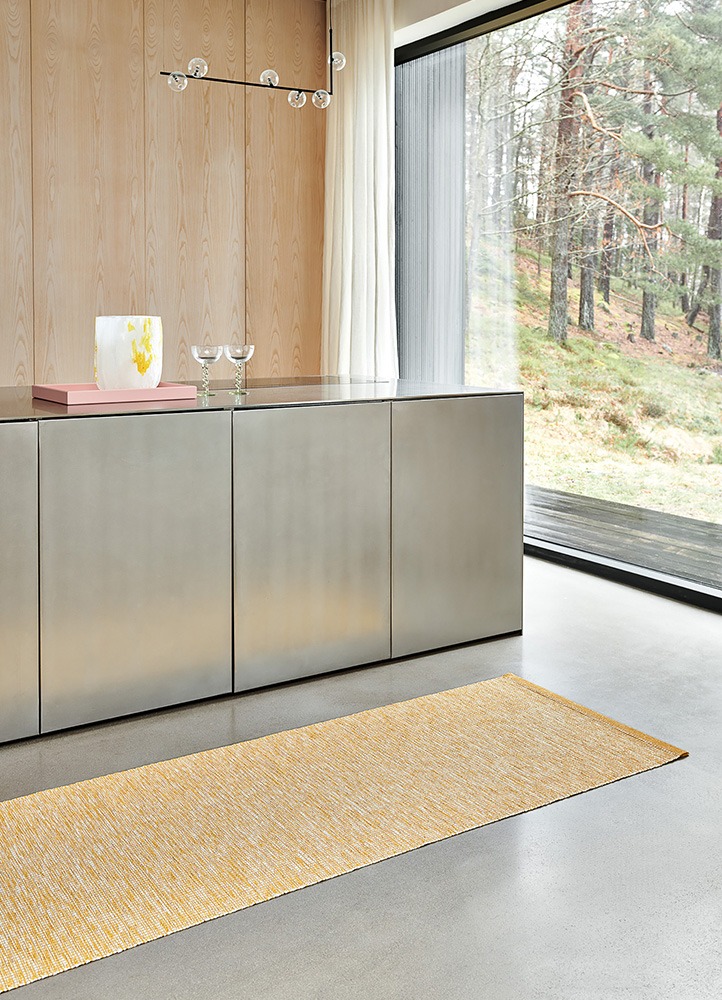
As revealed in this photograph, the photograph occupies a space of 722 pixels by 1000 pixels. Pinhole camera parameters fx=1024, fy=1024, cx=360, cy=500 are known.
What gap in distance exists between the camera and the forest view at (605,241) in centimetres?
398

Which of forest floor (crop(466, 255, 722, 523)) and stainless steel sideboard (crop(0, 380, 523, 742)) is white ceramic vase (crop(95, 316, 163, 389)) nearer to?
stainless steel sideboard (crop(0, 380, 523, 742))

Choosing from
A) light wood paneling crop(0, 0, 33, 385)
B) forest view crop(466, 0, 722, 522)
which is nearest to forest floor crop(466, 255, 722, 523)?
forest view crop(466, 0, 722, 522)

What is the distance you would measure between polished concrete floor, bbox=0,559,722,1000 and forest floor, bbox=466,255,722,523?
55.1 inches

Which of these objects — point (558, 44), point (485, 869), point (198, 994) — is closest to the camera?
point (198, 994)

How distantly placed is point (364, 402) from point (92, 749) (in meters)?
1.26

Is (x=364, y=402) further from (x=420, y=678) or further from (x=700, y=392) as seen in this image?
(x=700, y=392)

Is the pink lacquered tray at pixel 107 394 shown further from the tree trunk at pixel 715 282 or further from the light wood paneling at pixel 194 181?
the light wood paneling at pixel 194 181

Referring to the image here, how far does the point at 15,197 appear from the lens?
184 inches

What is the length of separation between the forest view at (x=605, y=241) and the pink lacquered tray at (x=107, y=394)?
213 cm

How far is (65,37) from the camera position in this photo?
473 centimetres

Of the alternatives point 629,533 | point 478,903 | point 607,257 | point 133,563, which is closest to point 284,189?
point 607,257

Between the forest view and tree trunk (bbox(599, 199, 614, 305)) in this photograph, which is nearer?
the forest view

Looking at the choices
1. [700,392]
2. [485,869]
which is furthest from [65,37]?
[485,869]

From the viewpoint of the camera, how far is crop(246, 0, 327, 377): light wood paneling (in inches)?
209
